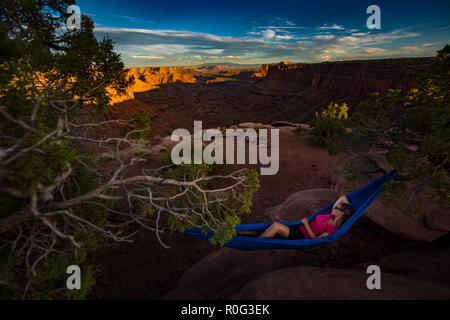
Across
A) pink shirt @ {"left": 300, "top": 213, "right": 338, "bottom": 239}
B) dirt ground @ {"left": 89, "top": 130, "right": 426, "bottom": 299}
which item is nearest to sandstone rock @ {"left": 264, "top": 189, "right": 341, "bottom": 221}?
dirt ground @ {"left": 89, "top": 130, "right": 426, "bottom": 299}

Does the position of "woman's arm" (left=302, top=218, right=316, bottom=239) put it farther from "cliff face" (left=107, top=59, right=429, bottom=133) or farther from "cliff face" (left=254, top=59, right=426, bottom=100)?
"cliff face" (left=107, top=59, right=429, bottom=133)

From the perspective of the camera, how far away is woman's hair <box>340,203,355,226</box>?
3.40 metres

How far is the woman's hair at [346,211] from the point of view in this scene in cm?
340

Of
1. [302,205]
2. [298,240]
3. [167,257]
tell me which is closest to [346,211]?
[298,240]

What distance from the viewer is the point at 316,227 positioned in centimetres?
354

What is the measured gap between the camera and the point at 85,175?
2713 millimetres

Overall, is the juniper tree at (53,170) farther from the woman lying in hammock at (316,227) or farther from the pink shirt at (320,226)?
the pink shirt at (320,226)

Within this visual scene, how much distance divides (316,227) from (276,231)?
0.81 m

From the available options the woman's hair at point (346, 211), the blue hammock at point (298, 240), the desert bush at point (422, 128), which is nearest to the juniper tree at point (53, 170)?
the blue hammock at point (298, 240)

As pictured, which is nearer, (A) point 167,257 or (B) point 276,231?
(B) point 276,231

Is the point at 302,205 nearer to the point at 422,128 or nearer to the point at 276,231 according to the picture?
the point at 276,231

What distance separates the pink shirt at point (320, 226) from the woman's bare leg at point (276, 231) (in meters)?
0.39
